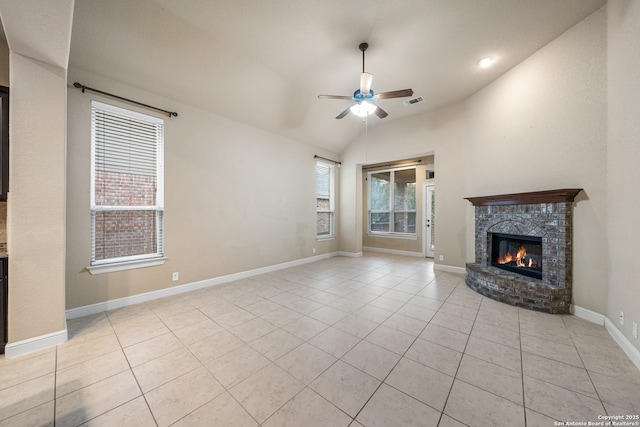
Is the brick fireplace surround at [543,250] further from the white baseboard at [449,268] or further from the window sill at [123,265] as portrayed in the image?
the window sill at [123,265]

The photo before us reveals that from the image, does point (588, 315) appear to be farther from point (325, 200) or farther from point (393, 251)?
point (325, 200)

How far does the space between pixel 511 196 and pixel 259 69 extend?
4.28 m

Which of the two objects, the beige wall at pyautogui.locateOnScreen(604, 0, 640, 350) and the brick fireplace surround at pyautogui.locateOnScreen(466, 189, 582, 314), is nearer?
the beige wall at pyautogui.locateOnScreen(604, 0, 640, 350)

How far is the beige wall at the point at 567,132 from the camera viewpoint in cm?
264

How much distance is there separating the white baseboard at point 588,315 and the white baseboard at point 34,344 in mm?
5680

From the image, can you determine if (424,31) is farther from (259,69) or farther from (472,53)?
(259,69)

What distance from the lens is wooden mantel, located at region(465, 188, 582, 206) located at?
9.24 feet

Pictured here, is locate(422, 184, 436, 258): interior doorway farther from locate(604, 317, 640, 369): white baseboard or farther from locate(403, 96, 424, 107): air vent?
locate(604, 317, 640, 369): white baseboard

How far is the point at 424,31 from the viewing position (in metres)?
2.81

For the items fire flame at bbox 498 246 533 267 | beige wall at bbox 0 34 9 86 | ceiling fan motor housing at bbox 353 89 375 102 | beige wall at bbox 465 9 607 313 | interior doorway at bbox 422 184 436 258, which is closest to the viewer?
beige wall at bbox 0 34 9 86

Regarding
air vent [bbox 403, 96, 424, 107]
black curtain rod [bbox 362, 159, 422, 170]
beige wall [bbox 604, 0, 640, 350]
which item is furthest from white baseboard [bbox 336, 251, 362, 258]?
beige wall [bbox 604, 0, 640, 350]

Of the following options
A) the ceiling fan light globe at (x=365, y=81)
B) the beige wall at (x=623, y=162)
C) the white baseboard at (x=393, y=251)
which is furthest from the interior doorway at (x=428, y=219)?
the ceiling fan light globe at (x=365, y=81)

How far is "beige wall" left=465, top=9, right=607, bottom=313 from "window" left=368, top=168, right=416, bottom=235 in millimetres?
3030

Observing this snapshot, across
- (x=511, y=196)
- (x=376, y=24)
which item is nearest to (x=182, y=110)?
(x=376, y=24)
